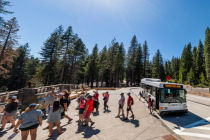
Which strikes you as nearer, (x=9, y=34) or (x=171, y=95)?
(x=171, y=95)

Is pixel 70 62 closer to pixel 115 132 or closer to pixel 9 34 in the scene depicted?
pixel 9 34

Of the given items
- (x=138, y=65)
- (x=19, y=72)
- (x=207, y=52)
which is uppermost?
(x=207, y=52)

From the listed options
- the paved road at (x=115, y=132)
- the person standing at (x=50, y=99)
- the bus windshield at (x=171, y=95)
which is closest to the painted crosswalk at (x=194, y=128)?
the paved road at (x=115, y=132)

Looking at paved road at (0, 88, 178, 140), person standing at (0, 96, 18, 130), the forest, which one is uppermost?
the forest

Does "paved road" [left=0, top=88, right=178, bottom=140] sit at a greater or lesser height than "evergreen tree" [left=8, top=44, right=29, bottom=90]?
lesser

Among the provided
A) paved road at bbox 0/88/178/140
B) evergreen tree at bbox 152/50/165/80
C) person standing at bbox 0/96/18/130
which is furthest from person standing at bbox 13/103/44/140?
evergreen tree at bbox 152/50/165/80

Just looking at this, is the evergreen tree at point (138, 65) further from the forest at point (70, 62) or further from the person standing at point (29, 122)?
the person standing at point (29, 122)

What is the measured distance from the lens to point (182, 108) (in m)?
7.80

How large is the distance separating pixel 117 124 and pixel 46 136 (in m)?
4.17

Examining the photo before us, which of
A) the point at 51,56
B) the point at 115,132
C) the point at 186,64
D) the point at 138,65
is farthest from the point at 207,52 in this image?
the point at 51,56

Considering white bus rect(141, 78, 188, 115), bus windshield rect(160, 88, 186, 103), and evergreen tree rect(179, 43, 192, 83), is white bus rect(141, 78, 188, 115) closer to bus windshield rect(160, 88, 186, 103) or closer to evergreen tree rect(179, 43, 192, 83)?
bus windshield rect(160, 88, 186, 103)

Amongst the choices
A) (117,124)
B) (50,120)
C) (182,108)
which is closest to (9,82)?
(50,120)

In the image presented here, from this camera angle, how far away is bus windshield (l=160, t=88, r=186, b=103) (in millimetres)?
7621

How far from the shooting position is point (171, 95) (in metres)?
7.79
